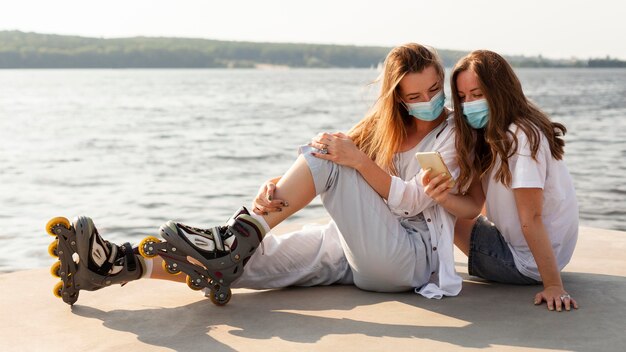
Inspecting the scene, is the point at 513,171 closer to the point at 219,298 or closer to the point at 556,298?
the point at 556,298

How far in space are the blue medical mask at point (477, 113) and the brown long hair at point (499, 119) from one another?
0.10ft

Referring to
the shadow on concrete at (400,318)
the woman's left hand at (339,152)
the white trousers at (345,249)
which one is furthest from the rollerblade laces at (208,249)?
the woman's left hand at (339,152)

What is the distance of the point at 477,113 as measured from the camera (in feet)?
12.8

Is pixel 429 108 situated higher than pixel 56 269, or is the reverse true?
pixel 429 108

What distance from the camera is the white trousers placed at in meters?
3.84

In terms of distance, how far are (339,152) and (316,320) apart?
76 cm

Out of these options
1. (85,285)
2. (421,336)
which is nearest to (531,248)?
(421,336)

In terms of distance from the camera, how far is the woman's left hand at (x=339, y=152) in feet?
12.5

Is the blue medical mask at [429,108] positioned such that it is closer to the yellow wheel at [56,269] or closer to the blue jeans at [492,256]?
the blue jeans at [492,256]

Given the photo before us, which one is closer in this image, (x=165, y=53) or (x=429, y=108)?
(x=429, y=108)

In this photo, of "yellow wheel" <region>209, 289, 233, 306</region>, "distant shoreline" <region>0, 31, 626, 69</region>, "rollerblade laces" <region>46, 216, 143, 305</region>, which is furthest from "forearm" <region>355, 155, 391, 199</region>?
"distant shoreline" <region>0, 31, 626, 69</region>

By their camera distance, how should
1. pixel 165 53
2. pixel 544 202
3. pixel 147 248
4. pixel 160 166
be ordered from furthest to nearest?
pixel 165 53 < pixel 160 166 < pixel 544 202 < pixel 147 248

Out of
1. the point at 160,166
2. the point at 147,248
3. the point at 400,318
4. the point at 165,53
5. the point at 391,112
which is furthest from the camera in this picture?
the point at 165,53

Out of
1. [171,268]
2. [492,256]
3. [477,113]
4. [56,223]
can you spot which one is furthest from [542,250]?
[56,223]
